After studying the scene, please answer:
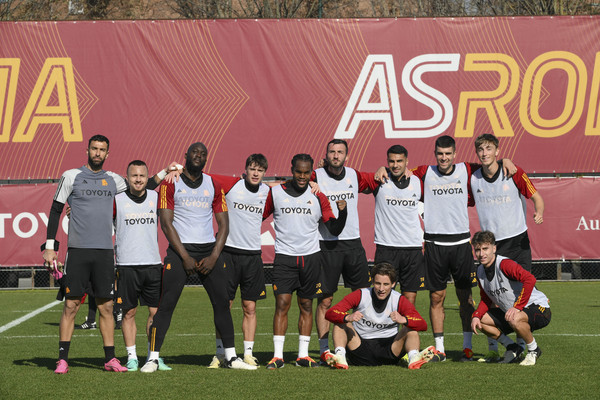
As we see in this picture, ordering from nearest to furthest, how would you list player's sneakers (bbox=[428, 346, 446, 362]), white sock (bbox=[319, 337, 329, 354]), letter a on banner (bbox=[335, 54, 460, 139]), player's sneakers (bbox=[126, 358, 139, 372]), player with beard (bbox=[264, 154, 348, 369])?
player's sneakers (bbox=[126, 358, 139, 372]) < player with beard (bbox=[264, 154, 348, 369]) < player's sneakers (bbox=[428, 346, 446, 362]) < white sock (bbox=[319, 337, 329, 354]) < letter a on banner (bbox=[335, 54, 460, 139])

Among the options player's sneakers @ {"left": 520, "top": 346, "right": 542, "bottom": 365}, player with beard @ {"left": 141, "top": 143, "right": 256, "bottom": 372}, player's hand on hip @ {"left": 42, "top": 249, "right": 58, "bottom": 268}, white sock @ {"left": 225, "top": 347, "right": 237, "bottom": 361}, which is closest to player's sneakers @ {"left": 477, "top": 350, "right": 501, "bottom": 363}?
player's sneakers @ {"left": 520, "top": 346, "right": 542, "bottom": 365}

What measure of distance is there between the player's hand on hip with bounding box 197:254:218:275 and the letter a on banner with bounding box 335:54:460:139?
11016 millimetres

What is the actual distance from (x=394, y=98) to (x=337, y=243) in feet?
34.3

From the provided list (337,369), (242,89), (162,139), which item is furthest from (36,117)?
(337,369)

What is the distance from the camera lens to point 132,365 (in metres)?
8.74

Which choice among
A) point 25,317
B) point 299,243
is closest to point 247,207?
point 299,243

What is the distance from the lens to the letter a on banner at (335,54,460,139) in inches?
766

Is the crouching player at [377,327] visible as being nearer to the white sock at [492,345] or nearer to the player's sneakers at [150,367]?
the white sock at [492,345]

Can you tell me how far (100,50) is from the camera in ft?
64.4

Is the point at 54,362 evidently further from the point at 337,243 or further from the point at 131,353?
the point at 337,243

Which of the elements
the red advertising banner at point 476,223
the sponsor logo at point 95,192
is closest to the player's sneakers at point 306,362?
the sponsor logo at point 95,192

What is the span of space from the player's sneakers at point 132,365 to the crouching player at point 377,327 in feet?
6.24

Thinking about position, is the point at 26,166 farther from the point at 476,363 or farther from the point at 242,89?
the point at 476,363

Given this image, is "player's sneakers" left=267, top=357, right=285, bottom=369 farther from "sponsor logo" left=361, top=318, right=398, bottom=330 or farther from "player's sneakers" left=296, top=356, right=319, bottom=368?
"sponsor logo" left=361, top=318, right=398, bottom=330
